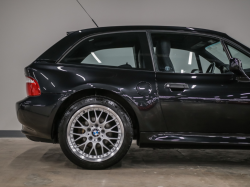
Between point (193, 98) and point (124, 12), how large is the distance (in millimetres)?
3140

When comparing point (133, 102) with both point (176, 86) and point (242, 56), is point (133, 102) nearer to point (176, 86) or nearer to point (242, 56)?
point (176, 86)

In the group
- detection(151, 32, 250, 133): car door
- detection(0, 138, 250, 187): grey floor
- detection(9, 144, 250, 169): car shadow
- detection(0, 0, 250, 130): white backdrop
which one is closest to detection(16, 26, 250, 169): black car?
detection(151, 32, 250, 133): car door

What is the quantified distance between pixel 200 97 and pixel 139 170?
96 cm

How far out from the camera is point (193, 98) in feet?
11.4

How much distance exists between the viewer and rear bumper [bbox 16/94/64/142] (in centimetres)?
348

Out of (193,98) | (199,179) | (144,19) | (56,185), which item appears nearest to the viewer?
(56,185)

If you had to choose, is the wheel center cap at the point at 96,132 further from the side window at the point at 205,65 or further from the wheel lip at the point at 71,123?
the side window at the point at 205,65

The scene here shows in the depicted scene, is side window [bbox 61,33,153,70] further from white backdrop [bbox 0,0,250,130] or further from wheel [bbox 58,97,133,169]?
white backdrop [bbox 0,0,250,130]

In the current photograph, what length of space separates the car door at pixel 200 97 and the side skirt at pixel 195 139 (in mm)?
47

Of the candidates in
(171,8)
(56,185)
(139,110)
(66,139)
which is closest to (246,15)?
(171,8)

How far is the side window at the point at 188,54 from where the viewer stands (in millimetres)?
3606

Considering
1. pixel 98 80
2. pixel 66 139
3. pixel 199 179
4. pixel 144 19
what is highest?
pixel 144 19

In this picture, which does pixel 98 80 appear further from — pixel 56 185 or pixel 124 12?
pixel 124 12

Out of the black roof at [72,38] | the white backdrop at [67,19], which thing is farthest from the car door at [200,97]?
the white backdrop at [67,19]
